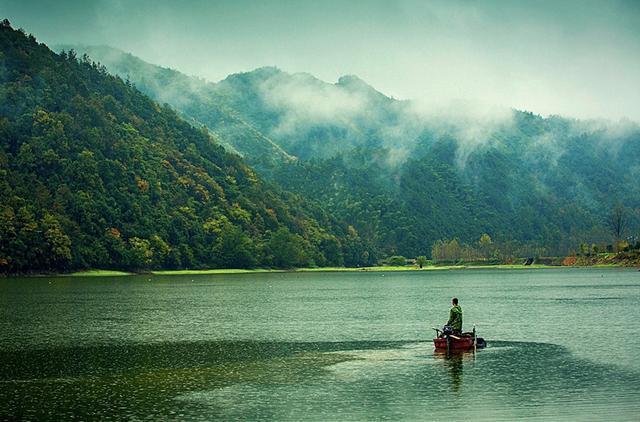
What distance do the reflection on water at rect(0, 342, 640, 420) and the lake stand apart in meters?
0.10

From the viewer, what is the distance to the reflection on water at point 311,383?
3747cm

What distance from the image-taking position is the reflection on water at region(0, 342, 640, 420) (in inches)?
1475

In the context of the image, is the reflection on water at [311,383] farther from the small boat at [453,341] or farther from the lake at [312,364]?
the small boat at [453,341]

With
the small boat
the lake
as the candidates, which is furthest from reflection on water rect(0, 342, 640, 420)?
the small boat

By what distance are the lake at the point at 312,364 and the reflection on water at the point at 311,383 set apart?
105 mm

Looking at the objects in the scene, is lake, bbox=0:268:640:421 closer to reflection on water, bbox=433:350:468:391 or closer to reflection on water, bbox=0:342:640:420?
reflection on water, bbox=0:342:640:420

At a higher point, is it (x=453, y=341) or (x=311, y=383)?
(x=453, y=341)

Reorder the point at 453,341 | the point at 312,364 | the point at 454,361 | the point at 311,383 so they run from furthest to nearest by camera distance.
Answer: the point at 453,341 → the point at 454,361 → the point at 312,364 → the point at 311,383

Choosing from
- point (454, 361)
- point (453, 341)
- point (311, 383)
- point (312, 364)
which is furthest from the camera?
point (453, 341)

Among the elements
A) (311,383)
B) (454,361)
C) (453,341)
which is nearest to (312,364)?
(311,383)

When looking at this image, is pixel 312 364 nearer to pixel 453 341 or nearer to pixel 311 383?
pixel 311 383

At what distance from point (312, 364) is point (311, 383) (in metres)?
7.45

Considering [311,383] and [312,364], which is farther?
[312,364]

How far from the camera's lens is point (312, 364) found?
5291 cm
